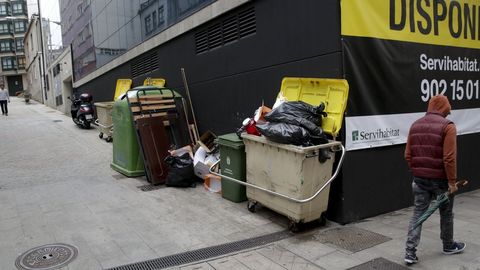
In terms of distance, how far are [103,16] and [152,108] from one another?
1077 cm

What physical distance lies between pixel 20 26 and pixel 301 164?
85.3 metres

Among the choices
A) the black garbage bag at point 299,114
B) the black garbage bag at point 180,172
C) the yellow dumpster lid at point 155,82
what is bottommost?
the black garbage bag at point 180,172

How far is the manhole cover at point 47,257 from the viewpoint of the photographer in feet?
13.8

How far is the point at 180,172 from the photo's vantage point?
7207 mm

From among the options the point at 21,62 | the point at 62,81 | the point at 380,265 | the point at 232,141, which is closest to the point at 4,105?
the point at 62,81

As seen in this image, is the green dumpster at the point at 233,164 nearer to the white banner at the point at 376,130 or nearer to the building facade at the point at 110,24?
the white banner at the point at 376,130

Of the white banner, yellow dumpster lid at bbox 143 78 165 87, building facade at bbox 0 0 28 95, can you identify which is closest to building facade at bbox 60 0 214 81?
yellow dumpster lid at bbox 143 78 165 87

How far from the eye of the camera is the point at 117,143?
28.4 feet

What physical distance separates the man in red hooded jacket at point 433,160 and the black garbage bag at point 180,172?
13.4 ft

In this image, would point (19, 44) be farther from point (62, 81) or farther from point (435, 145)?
point (435, 145)

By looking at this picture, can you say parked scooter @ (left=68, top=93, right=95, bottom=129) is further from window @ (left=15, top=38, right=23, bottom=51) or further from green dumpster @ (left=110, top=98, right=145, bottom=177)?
window @ (left=15, top=38, right=23, bottom=51)

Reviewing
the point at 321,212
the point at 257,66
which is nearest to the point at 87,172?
the point at 257,66

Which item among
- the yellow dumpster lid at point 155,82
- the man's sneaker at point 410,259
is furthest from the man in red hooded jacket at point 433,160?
the yellow dumpster lid at point 155,82

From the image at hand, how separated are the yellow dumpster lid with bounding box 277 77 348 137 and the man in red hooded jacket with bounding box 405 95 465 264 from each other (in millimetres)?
1229
